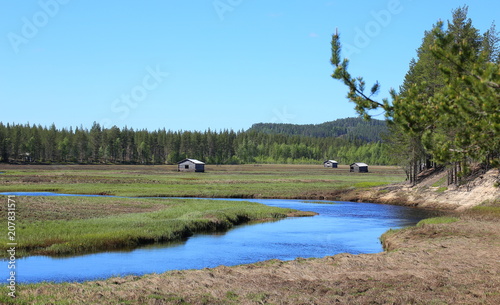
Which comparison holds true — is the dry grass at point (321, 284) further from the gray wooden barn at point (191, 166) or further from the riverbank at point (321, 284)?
the gray wooden barn at point (191, 166)

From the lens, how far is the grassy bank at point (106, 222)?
27.6 metres

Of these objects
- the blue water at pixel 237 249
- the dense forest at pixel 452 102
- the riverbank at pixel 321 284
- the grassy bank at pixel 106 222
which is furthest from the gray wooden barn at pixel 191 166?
the dense forest at pixel 452 102

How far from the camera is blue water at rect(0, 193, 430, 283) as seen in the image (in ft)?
75.6

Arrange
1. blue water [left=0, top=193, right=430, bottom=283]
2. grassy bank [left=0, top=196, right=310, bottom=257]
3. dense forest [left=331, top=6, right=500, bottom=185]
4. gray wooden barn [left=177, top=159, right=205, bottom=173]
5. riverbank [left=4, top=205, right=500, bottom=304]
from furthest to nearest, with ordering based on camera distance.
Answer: gray wooden barn [left=177, top=159, right=205, bottom=173], grassy bank [left=0, top=196, right=310, bottom=257], blue water [left=0, top=193, right=430, bottom=283], riverbank [left=4, top=205, right=500, bottom=304], dense forest [left=331, top=6, right=500, bottom=185]

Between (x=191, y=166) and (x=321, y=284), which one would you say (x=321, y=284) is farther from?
(x=191, y=166)

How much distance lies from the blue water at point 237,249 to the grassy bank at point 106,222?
1327 millimetres

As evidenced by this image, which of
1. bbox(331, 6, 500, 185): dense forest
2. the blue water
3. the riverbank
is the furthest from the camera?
the blue water

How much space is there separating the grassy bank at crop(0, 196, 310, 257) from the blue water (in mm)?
1327

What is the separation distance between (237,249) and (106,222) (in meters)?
10.1

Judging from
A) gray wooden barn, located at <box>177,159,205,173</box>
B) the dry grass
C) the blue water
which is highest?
gray wooden barn, located at <box>177,159,205,173</box>

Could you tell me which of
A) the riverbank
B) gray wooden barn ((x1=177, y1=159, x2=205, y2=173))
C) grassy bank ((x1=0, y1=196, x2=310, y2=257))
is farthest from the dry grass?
gray wooden barn ((x1=177, y1=159, x2=205, y2=173))

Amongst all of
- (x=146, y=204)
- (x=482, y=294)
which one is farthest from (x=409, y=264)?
(x=146, y=204)

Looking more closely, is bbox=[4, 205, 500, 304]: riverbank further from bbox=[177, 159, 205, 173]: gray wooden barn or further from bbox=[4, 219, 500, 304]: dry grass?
bbox=[177, 159, 205, 173]: gray wooden barn

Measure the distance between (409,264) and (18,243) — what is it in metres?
19.1
